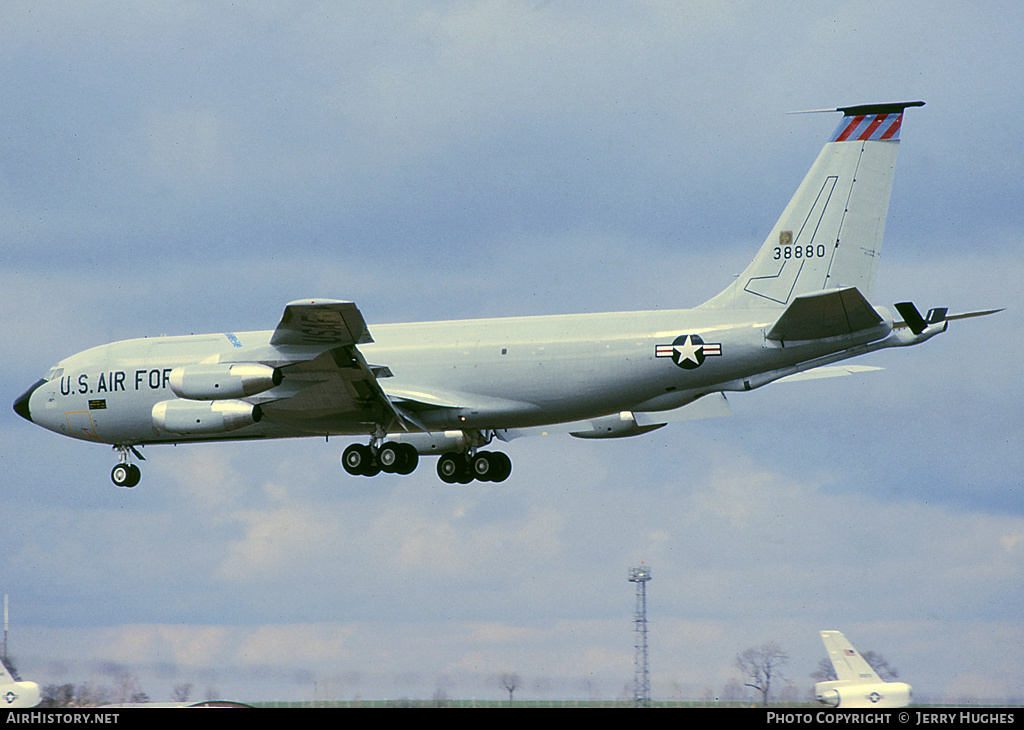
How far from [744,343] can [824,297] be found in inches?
133

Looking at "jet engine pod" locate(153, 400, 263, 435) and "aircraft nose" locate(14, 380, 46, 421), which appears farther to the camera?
"aircraft nose" locate(14, 380, 46, 421)

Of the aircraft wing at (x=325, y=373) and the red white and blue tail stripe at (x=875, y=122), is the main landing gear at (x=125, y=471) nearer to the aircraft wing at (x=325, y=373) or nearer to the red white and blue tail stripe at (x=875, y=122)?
the aircraft wing at (x=325, y=373)

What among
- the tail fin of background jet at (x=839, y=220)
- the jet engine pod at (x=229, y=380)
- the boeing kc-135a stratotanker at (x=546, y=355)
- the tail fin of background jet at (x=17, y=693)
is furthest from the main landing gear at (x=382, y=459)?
the tail fin of background jet at (x=17, y=693)

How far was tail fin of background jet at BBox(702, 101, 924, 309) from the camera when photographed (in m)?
36.1

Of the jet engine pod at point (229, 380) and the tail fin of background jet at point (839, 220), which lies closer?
the jet engine pod at point (229, 380)

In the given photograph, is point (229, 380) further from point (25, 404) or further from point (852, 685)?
point (852, 685)

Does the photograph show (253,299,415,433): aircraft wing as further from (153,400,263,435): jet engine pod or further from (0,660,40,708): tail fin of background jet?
(0,660,40,708): tail fin of background jet

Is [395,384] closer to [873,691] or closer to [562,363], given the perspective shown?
[562,363]

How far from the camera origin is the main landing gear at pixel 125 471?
43188 millimetres

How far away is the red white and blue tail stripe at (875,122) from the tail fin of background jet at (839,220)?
0.9 inches

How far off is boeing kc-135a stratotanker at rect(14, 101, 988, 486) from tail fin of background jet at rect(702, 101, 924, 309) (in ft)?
0.12

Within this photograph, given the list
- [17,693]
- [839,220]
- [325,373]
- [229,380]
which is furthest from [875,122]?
[17,693]

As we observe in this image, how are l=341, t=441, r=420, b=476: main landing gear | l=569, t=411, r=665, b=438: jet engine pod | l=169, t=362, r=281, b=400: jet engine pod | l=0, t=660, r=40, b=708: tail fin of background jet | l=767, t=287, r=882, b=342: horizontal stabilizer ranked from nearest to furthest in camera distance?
1. l=0, t=660, r=40, b=708: tail fin of background jet
2. l=767, t=287, r=882, b=342: horizontal stabilizer
3. l=169, t=362, r=281, b=400: jet engine pod
4. l=341, t=441, r=420, b=476: main landing gear
5. l=569, t=411, r=665, b=438: jet engine pod

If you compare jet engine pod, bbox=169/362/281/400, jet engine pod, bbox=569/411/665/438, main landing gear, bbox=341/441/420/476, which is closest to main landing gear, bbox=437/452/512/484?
jet engine pod, bbox=569/411/665/438
